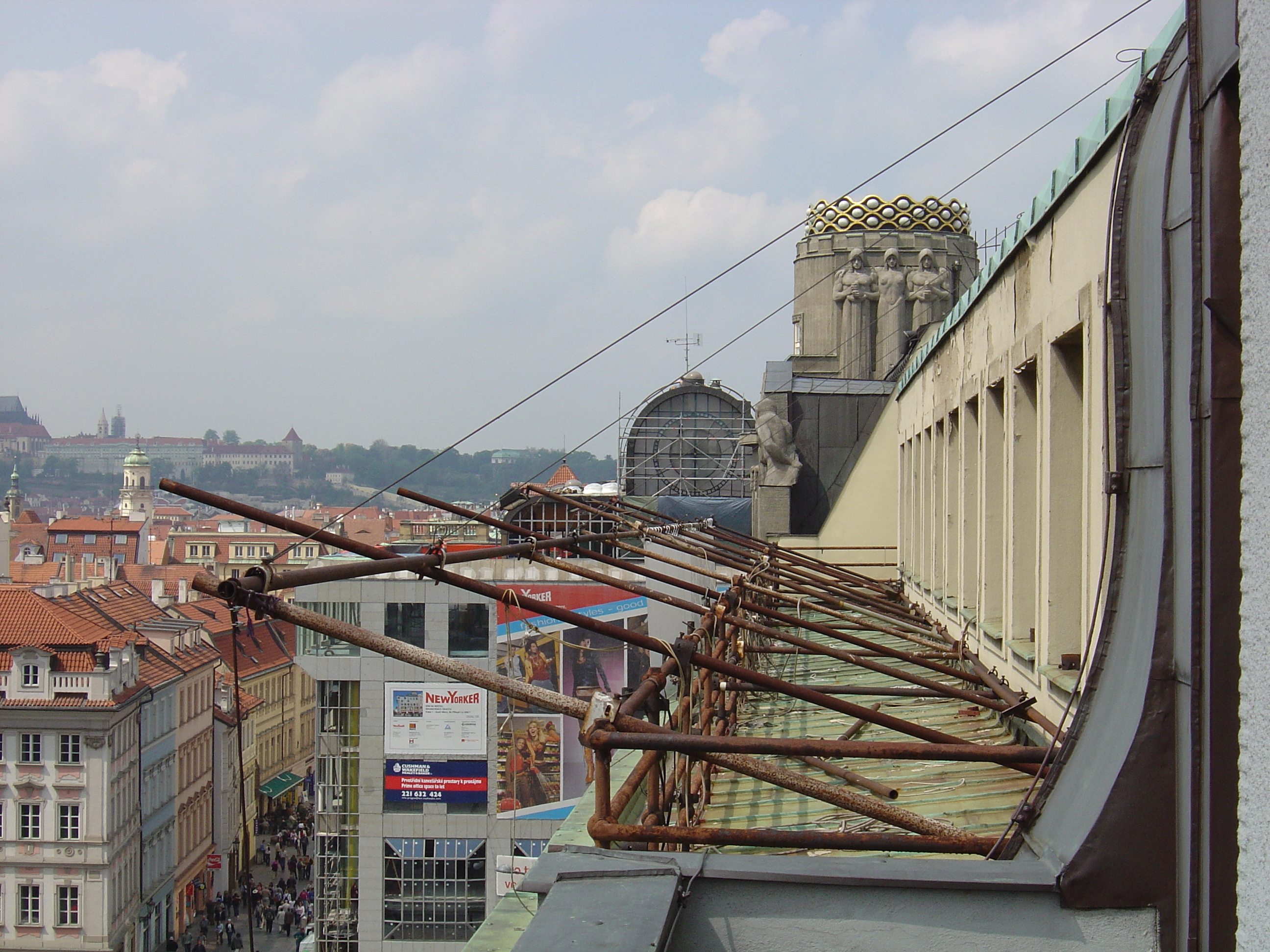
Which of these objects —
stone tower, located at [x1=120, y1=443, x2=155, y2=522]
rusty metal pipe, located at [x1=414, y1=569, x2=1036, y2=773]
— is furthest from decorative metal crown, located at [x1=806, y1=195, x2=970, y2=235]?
stone tower, located at [x1=120, y1=443, x2=155, y2=522]

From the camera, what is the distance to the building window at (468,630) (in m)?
43.8

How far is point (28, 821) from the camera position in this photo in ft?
160

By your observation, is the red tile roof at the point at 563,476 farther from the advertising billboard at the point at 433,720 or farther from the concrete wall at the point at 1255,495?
the concrete wall at the point at 1255,495

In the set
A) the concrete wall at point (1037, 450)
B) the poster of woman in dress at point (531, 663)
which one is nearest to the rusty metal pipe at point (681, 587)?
the concrete wall at point (1037, 450)

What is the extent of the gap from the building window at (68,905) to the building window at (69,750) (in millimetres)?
4542

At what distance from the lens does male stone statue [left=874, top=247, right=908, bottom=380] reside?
3481cm

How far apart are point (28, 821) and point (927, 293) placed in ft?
124

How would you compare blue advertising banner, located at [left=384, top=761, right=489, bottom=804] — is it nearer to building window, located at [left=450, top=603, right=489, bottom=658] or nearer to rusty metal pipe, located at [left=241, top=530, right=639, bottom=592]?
building window, located at [left=450, top=603, right=489, bottom=658]

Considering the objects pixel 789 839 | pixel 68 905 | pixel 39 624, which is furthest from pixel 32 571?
pixel 789 839

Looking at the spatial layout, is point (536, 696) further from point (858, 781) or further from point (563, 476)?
point (563, 476)

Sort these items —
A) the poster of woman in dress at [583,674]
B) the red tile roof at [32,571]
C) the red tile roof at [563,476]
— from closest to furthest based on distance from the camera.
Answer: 1. the poster of woman in dress at [583,674]
2. the red tile roof at [563,476]
3. the red tile roof at [32,571]

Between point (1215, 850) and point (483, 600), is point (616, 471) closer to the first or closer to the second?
point (483, 600)

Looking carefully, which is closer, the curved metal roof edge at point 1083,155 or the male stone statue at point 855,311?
the curved metal roof edge at point 1083,155

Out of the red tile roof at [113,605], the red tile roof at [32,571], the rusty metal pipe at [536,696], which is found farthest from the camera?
the red tile roof at [32,571]
